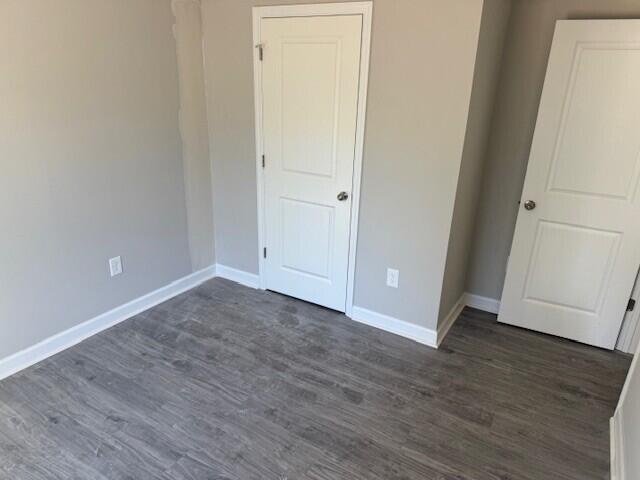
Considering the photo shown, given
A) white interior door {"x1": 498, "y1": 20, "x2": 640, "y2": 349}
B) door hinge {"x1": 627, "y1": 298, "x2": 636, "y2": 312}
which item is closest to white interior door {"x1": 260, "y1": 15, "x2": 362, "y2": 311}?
white interior door {"x1": 498, "y1": 20, "x2": 640, "y2": 349}

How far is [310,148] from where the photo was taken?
9.48ft

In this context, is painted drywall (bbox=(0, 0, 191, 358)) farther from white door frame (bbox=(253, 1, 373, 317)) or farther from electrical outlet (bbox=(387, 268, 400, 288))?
electrical outlet (bbox=(387, 268, 400, 288))

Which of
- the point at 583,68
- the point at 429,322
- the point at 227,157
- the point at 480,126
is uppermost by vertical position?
the point at 583,68

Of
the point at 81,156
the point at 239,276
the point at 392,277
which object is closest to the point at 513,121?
the point at 392,277

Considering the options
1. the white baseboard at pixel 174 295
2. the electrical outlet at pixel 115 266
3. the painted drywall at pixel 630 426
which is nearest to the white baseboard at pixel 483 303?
the white baseboard at pixel 174 295

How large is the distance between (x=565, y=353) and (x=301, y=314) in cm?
175

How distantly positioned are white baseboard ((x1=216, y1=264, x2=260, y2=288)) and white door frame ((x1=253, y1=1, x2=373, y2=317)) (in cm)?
32

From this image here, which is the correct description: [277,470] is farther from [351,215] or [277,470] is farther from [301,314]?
[351,215]

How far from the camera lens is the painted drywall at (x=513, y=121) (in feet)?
8.36

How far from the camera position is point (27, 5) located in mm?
2125

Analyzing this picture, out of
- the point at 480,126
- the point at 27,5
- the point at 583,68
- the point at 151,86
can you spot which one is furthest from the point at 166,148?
the point at 583,68

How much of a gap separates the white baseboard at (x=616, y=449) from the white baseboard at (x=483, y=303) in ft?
3.63

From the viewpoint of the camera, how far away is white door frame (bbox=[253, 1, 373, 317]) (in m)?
2.49

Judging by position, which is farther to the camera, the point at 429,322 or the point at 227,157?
the point at 227,157
